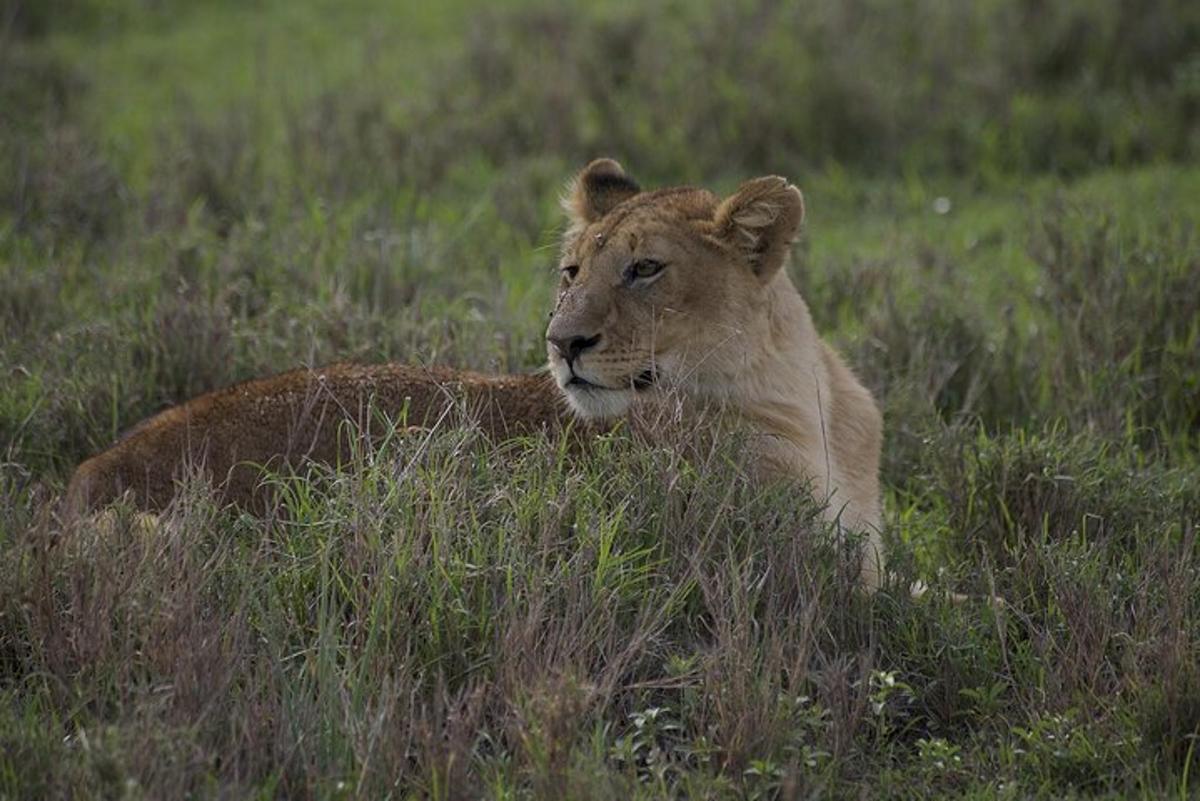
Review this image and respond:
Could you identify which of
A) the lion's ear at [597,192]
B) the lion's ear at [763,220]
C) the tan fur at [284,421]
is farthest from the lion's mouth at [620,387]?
the lion's ear at [597,192]

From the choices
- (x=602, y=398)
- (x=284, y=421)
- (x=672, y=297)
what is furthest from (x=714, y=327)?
(x=284, y=421)

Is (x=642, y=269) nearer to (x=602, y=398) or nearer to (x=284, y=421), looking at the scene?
(x=602, y=398)

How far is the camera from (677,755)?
4.02 meters

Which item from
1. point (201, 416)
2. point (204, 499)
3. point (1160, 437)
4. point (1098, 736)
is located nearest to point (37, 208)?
point (201, 416)

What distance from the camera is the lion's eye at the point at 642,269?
5.09 meters

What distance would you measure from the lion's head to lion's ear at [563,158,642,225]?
0.26m

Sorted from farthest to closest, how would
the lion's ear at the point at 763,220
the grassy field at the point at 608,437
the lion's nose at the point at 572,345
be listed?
the lion's ear at the point at 763,220 < the lion's nose at the point at 572,345 < the grassy field at the point at 608,437

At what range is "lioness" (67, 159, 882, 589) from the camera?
16.3 feet

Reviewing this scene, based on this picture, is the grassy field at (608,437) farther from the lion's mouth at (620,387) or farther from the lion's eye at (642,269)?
the lion's eye at (642,269)

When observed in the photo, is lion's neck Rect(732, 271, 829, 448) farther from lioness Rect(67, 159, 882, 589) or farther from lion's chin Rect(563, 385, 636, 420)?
lion's chin Rect(563, 385, 636, 420)

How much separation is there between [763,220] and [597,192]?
69cm

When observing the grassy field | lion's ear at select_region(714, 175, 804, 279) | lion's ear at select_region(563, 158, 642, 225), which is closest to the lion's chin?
the grassy field

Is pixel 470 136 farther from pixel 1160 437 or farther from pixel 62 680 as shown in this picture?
pixel 62 680

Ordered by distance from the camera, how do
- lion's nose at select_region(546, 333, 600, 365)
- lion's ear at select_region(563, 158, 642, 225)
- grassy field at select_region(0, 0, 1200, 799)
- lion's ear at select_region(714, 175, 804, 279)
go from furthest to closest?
lion's ear at select_region(563, 158, 642, 225), lion's ear at select_region(714, 175, 804, 279), lion's nose at select_region(546, 333, 600, 365), grassy field at select_region(0, 0, 1200, 799)
